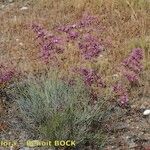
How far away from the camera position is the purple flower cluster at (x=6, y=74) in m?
8.01

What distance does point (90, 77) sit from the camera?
789 centimetres

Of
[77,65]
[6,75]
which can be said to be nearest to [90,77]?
[77,65]

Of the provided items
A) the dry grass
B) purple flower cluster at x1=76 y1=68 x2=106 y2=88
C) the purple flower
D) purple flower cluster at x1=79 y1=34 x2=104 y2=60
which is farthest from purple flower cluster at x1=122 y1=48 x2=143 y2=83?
the purple flower

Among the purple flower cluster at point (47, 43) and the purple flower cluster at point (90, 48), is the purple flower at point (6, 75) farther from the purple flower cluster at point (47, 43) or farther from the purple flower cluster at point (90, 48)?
the purple flower cluster at point (90, 48)

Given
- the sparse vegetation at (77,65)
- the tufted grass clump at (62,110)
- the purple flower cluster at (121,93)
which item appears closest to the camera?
the tufted grass clump at (62,110)

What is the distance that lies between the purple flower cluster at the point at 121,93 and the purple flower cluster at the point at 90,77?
0.89 ft

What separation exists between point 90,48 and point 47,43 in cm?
87

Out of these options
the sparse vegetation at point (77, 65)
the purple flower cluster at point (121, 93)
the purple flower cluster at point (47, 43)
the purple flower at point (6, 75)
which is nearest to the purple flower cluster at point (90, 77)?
the sparse vegetation at point (77, 65)

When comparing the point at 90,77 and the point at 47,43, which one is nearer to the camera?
the point at 90,77

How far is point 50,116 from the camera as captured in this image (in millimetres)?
6715

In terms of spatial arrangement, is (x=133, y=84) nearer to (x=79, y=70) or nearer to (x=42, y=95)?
(x=79, y=70)

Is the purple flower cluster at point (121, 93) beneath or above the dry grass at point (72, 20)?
beneath

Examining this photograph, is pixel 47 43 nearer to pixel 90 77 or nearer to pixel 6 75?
pixel 6 75

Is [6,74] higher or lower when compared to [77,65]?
higher
